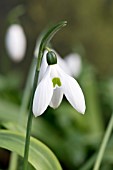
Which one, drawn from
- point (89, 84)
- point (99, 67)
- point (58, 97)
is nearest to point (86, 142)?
point (89, 84)

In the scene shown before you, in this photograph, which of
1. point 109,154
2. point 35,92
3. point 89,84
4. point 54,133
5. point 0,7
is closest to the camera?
point 35,92

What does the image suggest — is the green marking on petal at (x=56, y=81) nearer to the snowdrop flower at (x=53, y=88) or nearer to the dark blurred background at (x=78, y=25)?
the snowdrop flower at (x=53, y=88)

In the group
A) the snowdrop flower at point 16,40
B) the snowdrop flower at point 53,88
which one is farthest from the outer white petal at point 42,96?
the snowdrop flower at point 16,40

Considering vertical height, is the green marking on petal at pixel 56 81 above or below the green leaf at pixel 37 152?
above

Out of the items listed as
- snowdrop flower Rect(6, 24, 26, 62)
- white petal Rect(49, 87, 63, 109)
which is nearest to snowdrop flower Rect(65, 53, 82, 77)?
snowdrop flower Rect(6, 24, 26, 62)

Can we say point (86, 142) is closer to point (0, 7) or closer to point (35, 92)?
point (35, 92)

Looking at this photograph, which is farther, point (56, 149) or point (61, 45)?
point (61, 45)
